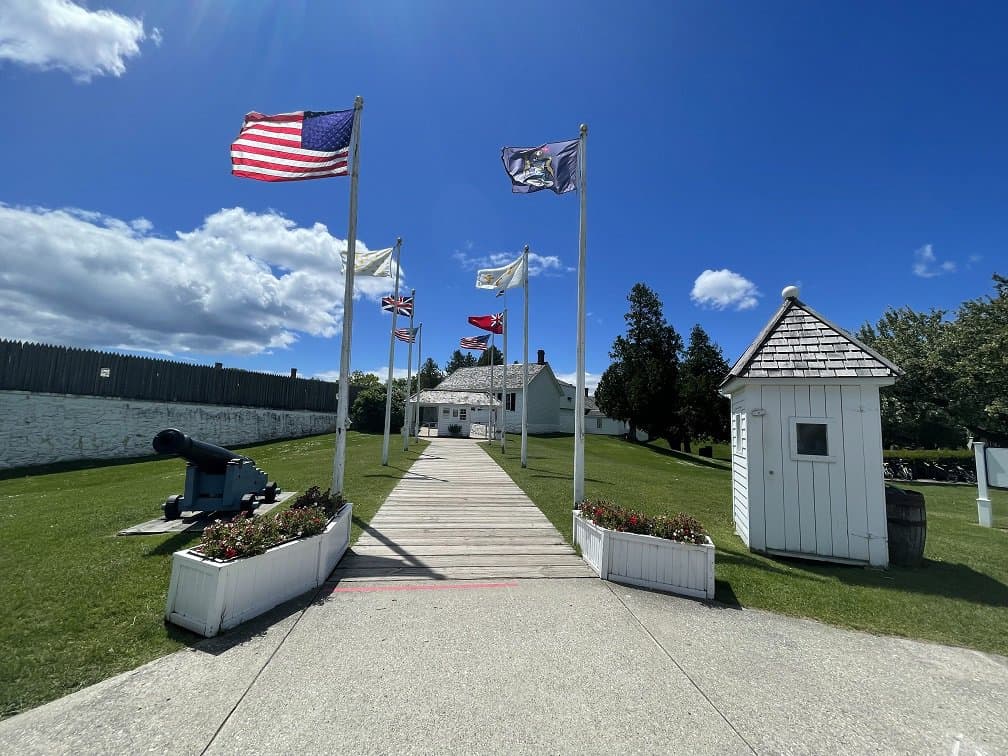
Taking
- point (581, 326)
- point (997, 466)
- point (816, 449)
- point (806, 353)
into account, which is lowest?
point (997, 466)

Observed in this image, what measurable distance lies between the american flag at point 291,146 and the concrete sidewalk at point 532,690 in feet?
22.3

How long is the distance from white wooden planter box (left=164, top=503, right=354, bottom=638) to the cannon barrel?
2901 millimetres

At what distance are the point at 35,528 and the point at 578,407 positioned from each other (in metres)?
9.83

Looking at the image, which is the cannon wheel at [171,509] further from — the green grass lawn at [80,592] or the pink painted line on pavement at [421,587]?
the pink painted line on pavement at [421,587]

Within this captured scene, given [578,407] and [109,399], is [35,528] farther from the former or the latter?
[109,399]

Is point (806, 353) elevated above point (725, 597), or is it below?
above

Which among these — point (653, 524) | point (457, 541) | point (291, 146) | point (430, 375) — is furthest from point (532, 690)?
point (430, 375)

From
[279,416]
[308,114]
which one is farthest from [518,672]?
[279,416]

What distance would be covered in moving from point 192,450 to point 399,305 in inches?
476

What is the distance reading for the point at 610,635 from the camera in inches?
165

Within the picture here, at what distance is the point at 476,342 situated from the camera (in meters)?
22.8

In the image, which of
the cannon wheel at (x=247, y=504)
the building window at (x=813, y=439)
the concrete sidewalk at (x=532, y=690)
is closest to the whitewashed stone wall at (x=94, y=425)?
the cannon wheel at (x=247, y=504)

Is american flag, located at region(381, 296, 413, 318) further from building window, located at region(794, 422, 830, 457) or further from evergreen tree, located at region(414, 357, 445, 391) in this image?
evergreen tree, located at region(414, 357, 445, 391)

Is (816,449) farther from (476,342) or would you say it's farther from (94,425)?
(94,425)
